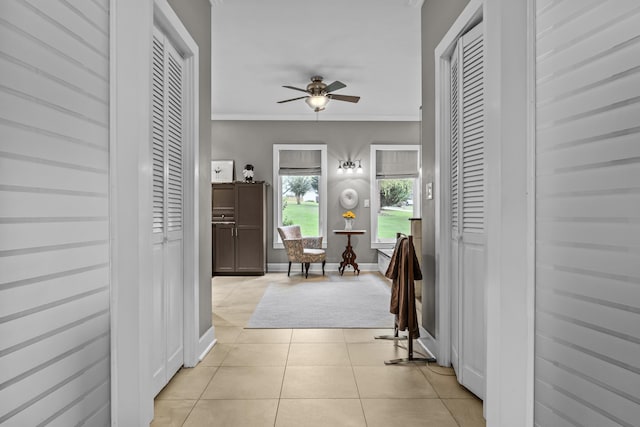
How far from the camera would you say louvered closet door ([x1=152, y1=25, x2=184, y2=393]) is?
7.55ft

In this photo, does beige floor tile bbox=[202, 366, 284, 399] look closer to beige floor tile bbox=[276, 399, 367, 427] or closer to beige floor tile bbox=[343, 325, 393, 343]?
beige floor tile bbox=[276, 399, 367, 427]

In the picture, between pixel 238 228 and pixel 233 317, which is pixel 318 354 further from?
pixel 238 228

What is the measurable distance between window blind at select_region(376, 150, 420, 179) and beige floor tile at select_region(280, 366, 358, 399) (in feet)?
17.2

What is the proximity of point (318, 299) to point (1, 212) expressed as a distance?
4208 mm

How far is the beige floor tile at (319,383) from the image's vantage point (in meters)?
2.35

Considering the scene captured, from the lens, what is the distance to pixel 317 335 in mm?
3520

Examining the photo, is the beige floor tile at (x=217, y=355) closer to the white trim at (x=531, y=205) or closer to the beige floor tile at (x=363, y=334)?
the beige floor tile at (x=363, y=334)

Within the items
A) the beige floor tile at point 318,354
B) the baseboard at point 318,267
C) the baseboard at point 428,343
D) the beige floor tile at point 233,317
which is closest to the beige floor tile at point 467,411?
the baseboard at point 428,343

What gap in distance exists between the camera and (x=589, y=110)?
1.14 m

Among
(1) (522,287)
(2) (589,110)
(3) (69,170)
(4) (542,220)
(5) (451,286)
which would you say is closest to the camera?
(2) (589,110)

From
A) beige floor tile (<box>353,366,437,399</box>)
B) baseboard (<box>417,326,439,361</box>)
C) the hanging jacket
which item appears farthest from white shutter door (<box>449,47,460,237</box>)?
beige floor tile (<box>353,366,437,399</box>)

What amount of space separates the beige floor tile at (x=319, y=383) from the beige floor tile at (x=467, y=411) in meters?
0.53

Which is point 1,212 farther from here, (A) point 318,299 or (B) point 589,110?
(A) point 318,299

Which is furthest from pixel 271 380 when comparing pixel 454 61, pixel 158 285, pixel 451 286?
pixel 454 61
